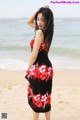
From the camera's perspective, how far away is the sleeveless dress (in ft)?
11.6

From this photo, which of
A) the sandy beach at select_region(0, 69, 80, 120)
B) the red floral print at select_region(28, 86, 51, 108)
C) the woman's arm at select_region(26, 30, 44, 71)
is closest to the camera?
the woman's arm at select_region(26, 30, 44, 71)

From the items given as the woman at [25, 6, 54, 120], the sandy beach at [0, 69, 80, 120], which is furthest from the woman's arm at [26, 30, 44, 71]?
the sandy beach at [0, 69, 80, 120]

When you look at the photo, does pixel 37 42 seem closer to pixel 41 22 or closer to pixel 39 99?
pixel 41 22

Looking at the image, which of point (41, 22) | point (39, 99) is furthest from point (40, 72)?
point (41, 22)

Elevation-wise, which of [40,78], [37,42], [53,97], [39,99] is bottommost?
[53,97]

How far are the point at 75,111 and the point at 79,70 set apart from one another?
11.3 ft

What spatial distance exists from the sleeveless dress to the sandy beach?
2.55 ft

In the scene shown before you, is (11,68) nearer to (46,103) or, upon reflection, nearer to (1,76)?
(1,76)

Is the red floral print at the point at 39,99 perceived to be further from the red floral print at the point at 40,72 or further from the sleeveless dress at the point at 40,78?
the red floral print at the point at 40,72

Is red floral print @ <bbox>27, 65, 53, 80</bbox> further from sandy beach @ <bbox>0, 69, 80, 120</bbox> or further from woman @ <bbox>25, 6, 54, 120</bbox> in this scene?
sandy beach @ <bbox>0, 69, 80, 120</bbox>

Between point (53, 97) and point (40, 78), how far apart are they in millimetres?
1855

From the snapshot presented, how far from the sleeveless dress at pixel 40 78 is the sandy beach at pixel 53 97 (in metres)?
0.78

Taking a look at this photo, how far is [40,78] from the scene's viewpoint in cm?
355

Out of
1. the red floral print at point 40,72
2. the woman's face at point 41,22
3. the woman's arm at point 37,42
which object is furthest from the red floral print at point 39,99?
the woman's face at point 41,22
